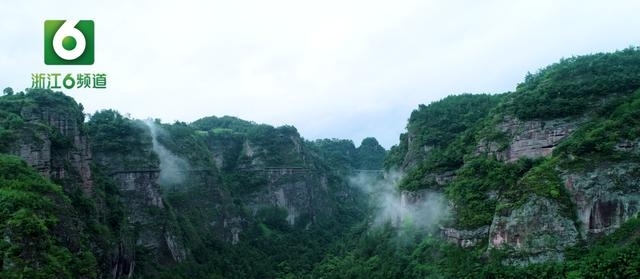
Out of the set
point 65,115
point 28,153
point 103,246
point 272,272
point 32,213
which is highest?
point 65,115

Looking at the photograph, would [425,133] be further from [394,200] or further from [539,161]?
[539,161]

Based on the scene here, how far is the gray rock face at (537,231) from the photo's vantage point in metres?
32.1

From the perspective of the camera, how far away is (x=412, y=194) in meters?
50.3

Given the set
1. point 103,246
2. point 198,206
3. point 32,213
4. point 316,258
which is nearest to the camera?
point 32,213

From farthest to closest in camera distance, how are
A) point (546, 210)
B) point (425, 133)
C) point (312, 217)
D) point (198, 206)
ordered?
1. point (312, 217)
2. point (198, 206)
3. point (425, 133)
4. point (546, 210)

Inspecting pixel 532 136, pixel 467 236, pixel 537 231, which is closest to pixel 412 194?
pixel 467 236

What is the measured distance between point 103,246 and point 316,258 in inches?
1843

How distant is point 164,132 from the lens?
7194 cm

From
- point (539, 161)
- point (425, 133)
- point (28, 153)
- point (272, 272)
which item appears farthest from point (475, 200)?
point (272, 272)

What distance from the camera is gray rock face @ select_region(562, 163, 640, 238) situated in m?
31.5

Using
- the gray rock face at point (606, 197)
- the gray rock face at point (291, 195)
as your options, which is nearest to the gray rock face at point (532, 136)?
the gray rock face at point (606, 197)

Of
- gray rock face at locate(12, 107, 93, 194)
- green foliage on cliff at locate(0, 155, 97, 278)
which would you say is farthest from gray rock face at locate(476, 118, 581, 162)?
gray rock face at locate(12, 107, 93, 194)

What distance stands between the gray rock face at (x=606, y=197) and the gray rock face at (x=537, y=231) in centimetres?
115

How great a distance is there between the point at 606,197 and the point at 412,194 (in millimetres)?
20042
